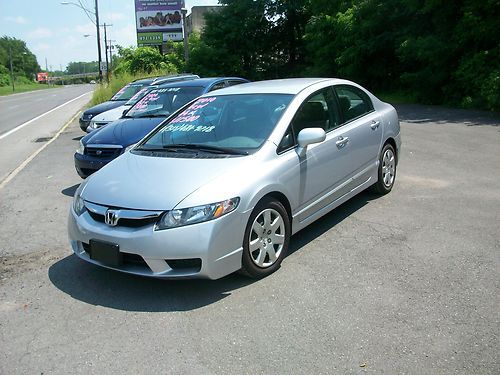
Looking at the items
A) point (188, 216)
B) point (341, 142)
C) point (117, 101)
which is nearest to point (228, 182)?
point (188, 216)

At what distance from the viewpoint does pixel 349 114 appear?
Result: 568 centimetres

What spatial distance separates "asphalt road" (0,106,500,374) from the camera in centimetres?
311

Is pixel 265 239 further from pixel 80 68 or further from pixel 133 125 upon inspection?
pixel 80 68

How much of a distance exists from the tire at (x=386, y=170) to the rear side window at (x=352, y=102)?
0.60m

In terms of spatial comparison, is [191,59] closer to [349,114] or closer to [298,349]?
[349,114]

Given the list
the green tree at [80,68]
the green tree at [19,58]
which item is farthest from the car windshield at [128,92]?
the green tree at [80,68]

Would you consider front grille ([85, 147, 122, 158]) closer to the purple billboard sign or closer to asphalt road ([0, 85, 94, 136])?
asphalt road ([0, 85, 94, 136])

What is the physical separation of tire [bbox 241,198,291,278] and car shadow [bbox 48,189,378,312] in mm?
150

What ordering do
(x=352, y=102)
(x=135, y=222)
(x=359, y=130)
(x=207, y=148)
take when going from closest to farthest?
(x=135, y=222), (x=207, y=148), (x=359, y=130), (x=352, y=102)

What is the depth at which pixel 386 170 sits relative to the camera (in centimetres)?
643

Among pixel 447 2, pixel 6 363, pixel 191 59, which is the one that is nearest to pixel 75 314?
pixel 6 363

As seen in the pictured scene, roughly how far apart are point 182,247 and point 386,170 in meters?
3.60

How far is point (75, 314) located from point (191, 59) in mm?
31071

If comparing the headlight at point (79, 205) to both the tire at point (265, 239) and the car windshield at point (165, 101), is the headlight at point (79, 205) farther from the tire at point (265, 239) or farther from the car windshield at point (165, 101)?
the car windshield at point (165, 101)
